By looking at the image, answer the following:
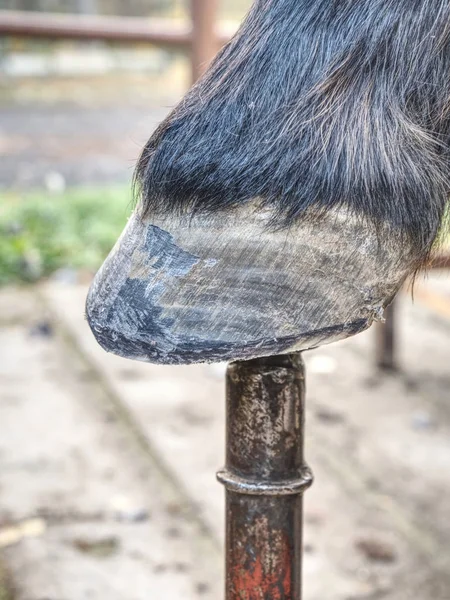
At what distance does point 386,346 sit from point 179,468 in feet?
2.69

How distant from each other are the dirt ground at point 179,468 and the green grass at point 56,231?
1.61ft

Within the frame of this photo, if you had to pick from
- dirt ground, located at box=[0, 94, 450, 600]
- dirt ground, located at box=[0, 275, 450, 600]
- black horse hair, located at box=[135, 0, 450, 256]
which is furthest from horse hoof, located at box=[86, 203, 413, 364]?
dirt ground, located at box=[0, 275, 450, 600]

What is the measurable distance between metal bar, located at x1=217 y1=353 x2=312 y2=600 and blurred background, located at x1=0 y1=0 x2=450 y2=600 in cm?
16

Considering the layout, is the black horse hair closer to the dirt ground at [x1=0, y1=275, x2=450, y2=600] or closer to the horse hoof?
the horse hoof

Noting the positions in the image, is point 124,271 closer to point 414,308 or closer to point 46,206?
point 414,308

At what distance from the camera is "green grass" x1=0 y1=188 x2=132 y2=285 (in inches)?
140

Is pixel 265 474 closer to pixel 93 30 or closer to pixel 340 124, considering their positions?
pixel 340 124

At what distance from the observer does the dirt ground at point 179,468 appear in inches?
61.3

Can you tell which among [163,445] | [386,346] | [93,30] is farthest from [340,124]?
[93,30]

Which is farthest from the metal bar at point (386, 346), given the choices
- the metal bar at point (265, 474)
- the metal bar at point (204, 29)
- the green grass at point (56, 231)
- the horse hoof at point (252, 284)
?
the horse hoof at point (252, 284)

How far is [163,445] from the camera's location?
2.06 metres

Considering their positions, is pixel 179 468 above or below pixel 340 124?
below

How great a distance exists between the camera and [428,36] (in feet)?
2.23

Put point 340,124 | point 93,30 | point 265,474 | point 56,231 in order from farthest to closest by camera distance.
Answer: point 56,231, point 93,30, point 265,474, point 340,124
